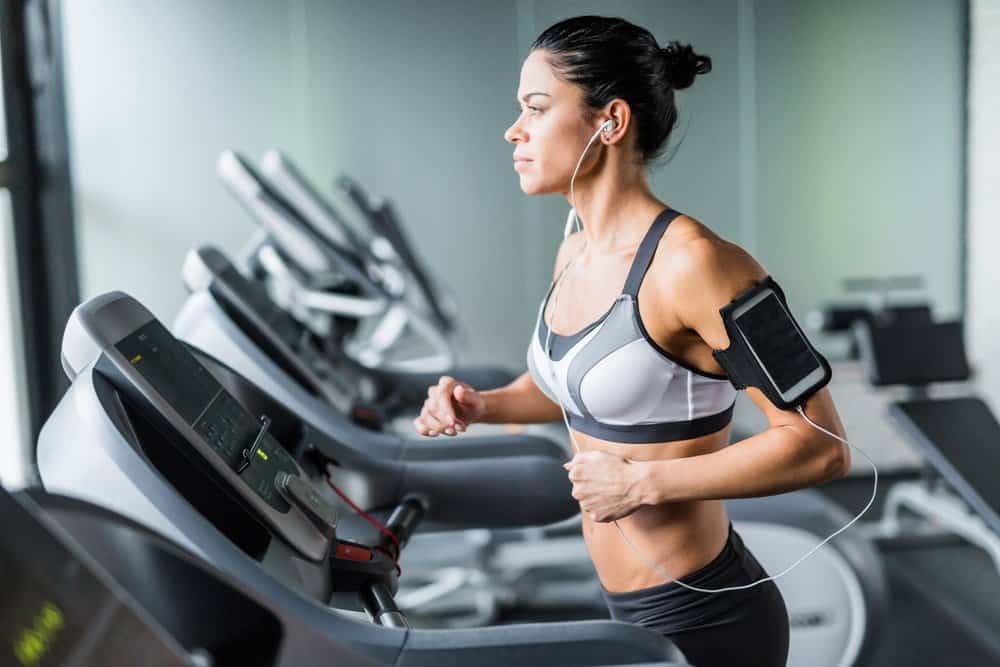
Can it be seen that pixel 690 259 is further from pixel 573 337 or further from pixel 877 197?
pixel 877 197

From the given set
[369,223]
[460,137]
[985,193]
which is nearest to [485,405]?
[369,223]

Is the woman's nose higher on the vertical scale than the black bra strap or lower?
→ higher

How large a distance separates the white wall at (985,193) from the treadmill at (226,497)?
3.44 metres

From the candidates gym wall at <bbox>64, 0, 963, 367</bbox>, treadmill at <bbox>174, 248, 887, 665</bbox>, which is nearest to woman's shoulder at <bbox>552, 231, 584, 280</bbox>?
treadmill at <bbox>174, 248, 887, 665</bbox>

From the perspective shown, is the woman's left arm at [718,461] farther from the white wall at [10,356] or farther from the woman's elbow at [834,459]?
the white wall at [10,356]

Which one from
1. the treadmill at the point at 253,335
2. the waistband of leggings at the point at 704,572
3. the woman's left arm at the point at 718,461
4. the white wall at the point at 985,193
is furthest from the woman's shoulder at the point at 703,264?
the white wall at the point at 985,193

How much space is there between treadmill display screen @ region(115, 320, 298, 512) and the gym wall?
8.50 ft

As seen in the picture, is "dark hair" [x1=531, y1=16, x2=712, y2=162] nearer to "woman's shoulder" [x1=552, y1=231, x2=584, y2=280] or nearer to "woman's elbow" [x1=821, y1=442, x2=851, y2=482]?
"woman's shoulder" [x1=552, y1=231, x2=584, y2=280]

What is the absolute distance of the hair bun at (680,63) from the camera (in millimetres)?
1232

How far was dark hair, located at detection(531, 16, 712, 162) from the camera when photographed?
118 cm

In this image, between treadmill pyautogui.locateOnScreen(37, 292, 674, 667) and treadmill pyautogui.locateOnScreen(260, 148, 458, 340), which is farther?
treadmill pyautogui.locateOnScreen(260, 148, 458, 340)

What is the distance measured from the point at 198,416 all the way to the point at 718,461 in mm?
564

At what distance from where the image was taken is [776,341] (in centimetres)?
108

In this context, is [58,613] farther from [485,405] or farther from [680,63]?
[680,63]
